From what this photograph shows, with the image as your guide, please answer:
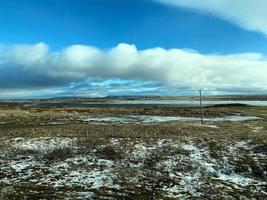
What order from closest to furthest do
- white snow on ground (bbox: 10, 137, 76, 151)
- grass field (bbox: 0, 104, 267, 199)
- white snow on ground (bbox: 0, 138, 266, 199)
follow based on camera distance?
1. grass field (bbox: 0, 104, 267, 199)
2. white snow on ground (bbox: 0, 138, 266, 199)
3. white snow on ground (bbox: 10, 137, 76, 151)

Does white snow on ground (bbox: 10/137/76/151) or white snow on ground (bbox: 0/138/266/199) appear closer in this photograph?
white snow on ground (bbox: 0/138/266/199)

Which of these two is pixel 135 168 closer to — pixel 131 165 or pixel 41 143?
pixel 131 165

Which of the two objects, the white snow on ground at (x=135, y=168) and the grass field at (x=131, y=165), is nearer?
the grass field at (x=131, y=165)

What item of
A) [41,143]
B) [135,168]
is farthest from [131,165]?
[41,143]

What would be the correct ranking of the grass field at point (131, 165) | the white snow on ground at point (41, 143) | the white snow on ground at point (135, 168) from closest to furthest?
the grass field at point (131, 165)
the white snow on ground at point (135, 168)
the white snow on ground at point (41, 143)

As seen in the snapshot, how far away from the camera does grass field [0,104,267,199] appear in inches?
693

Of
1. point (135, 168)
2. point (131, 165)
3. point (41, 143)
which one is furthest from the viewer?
point (41, 143)

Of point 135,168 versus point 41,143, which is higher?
point 41,143

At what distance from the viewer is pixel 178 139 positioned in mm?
28125

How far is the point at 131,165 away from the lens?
73.3 ft

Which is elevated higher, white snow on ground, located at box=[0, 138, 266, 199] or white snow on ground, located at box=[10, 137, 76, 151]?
white snow on ground, located at box=[10, 137, 76, 151]

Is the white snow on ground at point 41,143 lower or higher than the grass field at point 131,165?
higher

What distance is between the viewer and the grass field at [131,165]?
1761 centimetres

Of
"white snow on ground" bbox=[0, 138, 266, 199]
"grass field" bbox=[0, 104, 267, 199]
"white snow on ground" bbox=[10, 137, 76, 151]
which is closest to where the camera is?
"grass field" bbox=[0, 104, 267, 199]
